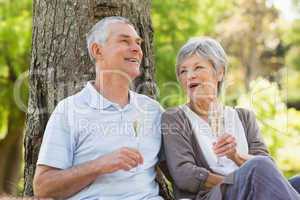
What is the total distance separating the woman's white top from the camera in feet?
9.66

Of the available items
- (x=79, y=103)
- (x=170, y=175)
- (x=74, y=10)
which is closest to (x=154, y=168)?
(x=170, y=175)

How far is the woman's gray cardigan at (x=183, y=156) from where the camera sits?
2.80 meters

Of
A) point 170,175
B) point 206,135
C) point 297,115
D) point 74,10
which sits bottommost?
point 297,115

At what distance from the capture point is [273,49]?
25281mm

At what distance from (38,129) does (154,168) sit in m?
0.69

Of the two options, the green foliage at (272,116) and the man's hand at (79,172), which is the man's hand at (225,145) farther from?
the green foliage at (272,116)

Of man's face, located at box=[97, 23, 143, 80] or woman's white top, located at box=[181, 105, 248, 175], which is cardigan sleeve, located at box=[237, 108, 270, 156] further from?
man's face, located at box=[97, 23, 143, 80]

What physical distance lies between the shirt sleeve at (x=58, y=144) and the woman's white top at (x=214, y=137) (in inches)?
24.6

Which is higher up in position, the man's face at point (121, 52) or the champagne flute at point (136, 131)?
the man's face at point (121, 52)

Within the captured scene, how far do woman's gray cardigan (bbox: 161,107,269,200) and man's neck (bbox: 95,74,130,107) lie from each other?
24cm

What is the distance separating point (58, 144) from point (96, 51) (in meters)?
0.51

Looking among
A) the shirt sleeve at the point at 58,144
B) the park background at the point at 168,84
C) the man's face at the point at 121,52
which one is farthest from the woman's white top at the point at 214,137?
the park background at the point at 168,84

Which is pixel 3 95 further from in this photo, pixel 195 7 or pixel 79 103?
pixel 79 103

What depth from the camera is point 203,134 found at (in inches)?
117
